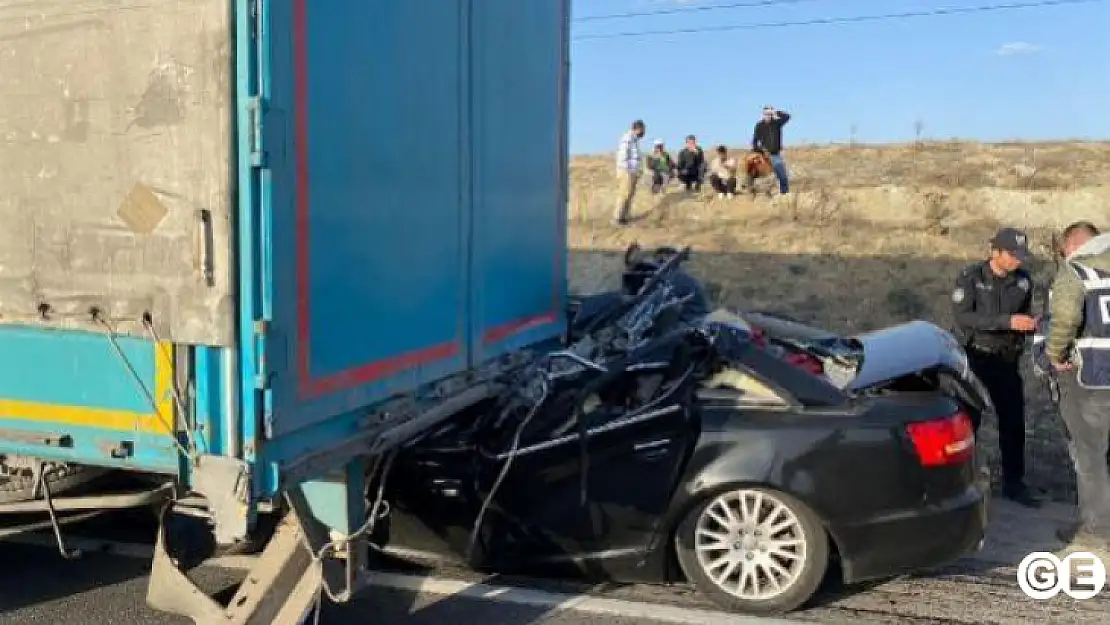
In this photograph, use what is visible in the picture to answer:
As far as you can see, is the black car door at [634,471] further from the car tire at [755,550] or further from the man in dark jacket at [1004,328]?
the man in dark jacket at [1004,328]

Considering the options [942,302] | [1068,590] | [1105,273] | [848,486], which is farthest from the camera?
[942,302]

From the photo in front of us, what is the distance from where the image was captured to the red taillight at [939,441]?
14.4 feet

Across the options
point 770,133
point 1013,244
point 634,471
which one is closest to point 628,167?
point 770,133

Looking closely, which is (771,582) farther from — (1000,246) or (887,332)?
(1000,246)

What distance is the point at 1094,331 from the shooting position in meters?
5.62

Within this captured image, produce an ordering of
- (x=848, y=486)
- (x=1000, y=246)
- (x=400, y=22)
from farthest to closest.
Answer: (x=1000, y=246), (x=848, y=486), (x=400, y=22)

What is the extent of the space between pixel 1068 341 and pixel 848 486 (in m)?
2.20

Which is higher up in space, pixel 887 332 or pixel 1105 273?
pixel 1105 273

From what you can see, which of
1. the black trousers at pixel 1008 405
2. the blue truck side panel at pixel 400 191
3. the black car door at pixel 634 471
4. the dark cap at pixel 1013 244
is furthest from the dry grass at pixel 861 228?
the blue truck side panel at pixel 400 191

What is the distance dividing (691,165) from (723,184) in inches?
74.9

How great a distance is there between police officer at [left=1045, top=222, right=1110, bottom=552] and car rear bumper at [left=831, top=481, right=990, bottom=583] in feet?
5.25

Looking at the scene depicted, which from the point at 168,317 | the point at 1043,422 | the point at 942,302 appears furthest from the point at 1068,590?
the point at 942,302

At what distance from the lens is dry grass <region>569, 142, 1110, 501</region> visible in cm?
1402

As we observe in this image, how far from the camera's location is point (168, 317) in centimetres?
310
